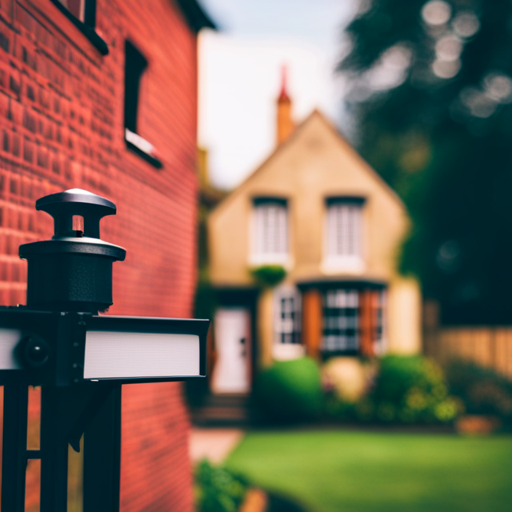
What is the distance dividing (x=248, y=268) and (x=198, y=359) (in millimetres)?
16945

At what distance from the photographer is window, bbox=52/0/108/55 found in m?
4.21

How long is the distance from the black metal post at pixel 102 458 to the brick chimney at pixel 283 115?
1869 centimetres

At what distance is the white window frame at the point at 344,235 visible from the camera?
19.0 meters

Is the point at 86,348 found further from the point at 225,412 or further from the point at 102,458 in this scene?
the point at 225,412

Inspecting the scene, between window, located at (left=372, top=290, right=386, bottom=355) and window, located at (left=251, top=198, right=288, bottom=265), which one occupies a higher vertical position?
window, located at (left=251, top=198, right=288, bottom=265)

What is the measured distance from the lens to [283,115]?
20500 mm

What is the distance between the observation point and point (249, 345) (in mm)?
19016

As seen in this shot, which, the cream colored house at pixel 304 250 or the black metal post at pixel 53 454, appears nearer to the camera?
the black metal post at pixel 53 454

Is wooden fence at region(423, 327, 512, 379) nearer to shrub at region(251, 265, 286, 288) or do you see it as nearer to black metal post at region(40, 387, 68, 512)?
shrub at region(251, 265, 286, 288)

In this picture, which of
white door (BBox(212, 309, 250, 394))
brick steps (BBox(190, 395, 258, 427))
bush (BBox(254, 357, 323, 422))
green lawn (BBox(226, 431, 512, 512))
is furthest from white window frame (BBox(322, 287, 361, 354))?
green lawn (BBox(226, 431, 512, 512))

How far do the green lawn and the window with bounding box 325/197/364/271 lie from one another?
17.2ft

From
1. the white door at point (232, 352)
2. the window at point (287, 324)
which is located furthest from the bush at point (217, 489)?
the white door at point (232, 352)

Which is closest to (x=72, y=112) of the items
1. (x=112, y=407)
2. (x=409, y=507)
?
(x=112, y=407)

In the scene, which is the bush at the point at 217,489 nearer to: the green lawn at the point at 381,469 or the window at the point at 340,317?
the green lawn at the point at 381,469
